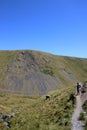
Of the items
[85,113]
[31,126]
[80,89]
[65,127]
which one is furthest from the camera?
[80,89]

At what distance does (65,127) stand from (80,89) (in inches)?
476

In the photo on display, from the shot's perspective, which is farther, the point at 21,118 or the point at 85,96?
the point at 21,118

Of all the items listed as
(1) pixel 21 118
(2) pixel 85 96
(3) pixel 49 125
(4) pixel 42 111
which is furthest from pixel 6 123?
(2) pixel 85 96

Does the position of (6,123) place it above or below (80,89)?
below

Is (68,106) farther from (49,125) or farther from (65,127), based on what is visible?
(65,127)

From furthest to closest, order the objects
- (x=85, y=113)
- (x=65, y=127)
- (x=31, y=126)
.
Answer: (x=31, y=126) → (x=85, y=113) → (x=65, y=127)

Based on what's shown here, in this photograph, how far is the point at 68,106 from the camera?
1420 inches

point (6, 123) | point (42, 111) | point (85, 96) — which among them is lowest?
point (6, 123)

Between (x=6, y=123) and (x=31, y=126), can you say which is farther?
(x=6, y=123)

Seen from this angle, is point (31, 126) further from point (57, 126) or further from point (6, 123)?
point (6, 123)

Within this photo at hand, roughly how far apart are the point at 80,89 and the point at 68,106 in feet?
16.6

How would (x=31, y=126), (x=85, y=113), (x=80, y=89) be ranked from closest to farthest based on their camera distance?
1. (x=85, y=113)
2. (x=31, y=126)
3. (x=80, y=89)

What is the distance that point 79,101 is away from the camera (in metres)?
35.7

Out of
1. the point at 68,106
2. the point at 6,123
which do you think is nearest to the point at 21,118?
the point at 6,123
